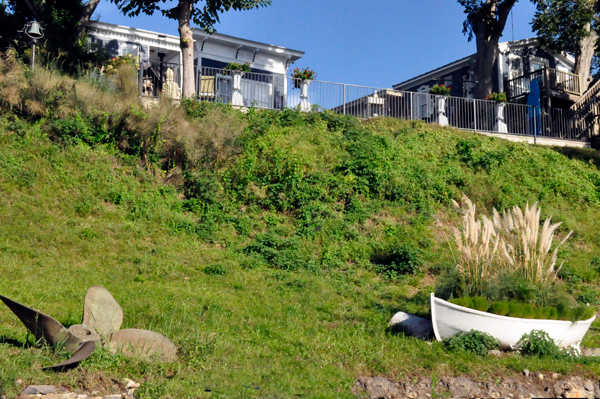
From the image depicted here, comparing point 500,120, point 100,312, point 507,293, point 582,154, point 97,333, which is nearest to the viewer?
point 97,333

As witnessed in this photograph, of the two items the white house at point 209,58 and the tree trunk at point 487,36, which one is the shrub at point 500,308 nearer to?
the white house at point 209,58

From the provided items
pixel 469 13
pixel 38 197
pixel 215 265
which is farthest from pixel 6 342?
pixel 469 13

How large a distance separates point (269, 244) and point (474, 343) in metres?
6.13

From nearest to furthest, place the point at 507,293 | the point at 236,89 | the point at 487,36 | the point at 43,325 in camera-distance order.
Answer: the point at 43,325 < the point at 507,293 < the point at 236,89 < the point at 487,36

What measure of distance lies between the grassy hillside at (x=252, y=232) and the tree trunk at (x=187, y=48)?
1.57 metres

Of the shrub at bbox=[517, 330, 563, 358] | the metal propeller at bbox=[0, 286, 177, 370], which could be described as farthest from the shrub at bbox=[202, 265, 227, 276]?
the shrub at bbox=[517, 330, 563, 358]

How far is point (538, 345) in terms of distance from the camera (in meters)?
8.27

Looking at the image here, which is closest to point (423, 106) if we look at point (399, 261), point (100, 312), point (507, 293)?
point (399, 261)

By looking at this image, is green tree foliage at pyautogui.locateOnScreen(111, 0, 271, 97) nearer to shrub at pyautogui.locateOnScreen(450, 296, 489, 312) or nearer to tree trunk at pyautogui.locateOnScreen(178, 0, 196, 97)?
tree trunk at pyautogui.locateOnScreen(178, 0, 196, 97)

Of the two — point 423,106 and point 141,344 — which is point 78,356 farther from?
point 423,106

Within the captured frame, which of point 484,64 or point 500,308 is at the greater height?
point 484,64

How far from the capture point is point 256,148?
1689 cm

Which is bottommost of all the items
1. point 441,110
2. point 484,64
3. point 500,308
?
point 500,308

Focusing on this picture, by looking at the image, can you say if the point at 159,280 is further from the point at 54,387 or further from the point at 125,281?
the point at 54,387
